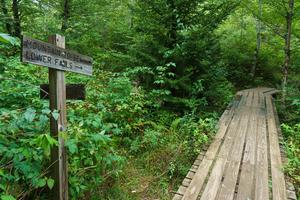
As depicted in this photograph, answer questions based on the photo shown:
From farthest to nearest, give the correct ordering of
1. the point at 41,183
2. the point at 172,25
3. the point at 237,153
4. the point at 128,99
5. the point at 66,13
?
the point at 66,13 → the point at 172,25 → the point at 128,99 → the point at 237,153 → the point at 41,183

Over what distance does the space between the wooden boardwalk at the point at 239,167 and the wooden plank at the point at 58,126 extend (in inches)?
57.3

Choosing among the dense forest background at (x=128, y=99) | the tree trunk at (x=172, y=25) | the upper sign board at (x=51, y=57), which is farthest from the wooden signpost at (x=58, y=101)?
the tree trunk at (x=172, y=25)

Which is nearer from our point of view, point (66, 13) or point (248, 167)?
point (248, 167)

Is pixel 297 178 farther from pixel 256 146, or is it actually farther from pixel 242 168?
pixel 256 146

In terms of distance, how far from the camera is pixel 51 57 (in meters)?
2.29

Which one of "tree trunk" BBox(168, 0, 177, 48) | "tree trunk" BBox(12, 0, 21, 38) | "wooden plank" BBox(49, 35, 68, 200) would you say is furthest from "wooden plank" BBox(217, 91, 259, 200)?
"tree trunk" BBox(12, 0, 21, 38)

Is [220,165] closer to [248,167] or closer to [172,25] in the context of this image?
[248,167]

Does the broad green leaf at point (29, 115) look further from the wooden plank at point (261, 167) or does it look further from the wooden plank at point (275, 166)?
the wooden plank at point (275, 166)

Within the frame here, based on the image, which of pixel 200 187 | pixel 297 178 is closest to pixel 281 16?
pixel 297 178

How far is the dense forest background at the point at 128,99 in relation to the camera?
2449 millimetres

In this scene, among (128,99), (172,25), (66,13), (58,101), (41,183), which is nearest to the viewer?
(41,183)

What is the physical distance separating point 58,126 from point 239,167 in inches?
113

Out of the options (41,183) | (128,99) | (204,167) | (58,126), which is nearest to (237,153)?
(204,167)

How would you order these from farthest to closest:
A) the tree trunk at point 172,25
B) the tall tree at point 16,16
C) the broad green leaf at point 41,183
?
the tall tree at point 16,16, the tree trunk at point 172,25, the broad green leaf at point 41,183
